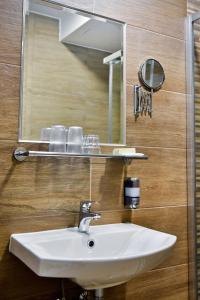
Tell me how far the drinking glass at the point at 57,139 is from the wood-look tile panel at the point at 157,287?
0.71 m

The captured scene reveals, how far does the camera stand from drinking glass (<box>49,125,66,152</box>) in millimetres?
1320

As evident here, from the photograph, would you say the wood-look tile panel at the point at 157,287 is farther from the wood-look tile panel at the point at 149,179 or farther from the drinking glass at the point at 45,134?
the drinking glass at the point at 45,134

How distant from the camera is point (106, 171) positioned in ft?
4.83

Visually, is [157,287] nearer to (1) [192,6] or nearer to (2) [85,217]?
(2) [85,217]

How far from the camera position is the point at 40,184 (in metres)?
1.30

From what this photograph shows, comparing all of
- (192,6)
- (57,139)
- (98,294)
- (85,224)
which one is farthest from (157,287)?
(192,6)

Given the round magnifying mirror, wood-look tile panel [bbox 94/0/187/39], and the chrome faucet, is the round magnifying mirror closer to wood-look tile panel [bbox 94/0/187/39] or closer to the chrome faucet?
wood-look tile panel [bbox 94/0/187/39]

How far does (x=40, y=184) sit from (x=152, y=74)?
2.77 feet

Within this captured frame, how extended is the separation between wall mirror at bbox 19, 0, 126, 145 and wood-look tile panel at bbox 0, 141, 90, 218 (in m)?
0.12

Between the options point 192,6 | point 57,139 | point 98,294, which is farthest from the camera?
point 192,6

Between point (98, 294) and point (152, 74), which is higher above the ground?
point (152, 74)

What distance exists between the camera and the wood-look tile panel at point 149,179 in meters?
1.45

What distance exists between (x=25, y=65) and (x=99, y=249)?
0.85m

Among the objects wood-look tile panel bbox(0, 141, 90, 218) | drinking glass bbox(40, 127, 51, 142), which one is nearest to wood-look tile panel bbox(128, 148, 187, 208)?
wood-look tile panel bbox(0, 141, 90, 218)
